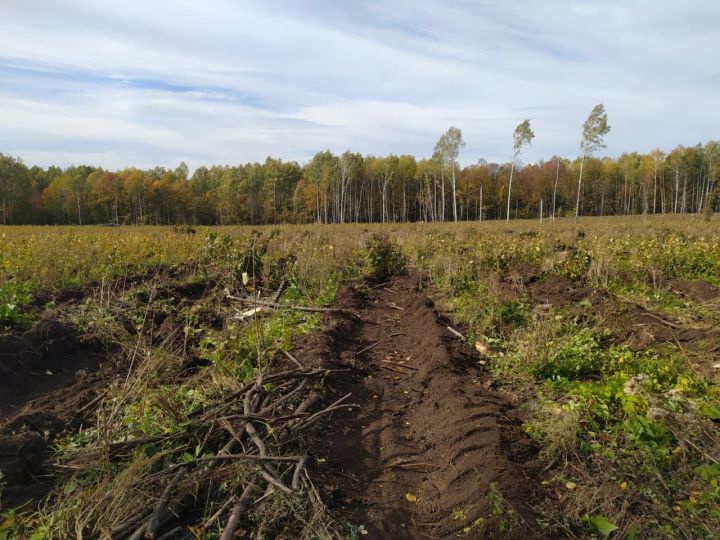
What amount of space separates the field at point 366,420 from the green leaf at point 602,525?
2 cm

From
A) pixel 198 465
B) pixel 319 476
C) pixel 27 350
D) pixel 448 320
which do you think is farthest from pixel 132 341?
pixel 448 320

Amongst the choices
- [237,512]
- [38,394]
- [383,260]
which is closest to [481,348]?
[237,512]

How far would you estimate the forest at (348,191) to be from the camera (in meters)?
60.0

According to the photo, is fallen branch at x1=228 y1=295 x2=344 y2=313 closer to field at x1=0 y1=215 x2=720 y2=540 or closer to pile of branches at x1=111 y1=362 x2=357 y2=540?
field at x1=0 y1=215 x2=720 y2=540

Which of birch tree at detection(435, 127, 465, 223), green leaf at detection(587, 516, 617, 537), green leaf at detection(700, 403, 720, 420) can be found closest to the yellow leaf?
green leaf at detection(700, 403, 720, 420)

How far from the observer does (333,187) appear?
65.1m

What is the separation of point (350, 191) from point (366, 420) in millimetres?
64500

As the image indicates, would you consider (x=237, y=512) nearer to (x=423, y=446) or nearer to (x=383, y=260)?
(x=423, y=446)

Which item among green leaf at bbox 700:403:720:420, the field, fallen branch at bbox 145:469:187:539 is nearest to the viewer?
fallen branch at bbox 145:469:187:539

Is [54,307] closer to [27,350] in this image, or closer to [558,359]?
[27,350]

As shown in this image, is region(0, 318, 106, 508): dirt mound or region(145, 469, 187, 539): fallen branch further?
region(0, 318, 106, 508): dirt mound

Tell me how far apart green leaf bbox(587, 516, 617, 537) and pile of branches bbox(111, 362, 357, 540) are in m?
1.74

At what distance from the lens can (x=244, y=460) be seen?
132 inches

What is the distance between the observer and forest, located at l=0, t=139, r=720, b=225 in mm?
Answer: 59969
